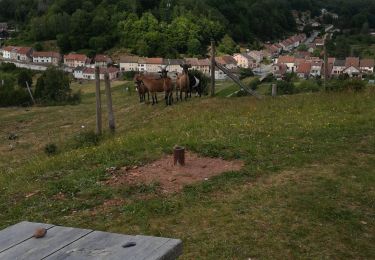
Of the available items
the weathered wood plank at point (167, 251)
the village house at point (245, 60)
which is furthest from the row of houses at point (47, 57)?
the weathered wood plank at point (167, 251)

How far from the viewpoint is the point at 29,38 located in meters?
97.3

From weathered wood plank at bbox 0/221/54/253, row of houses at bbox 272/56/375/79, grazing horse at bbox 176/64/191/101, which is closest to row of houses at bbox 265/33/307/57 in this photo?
row of houses at bbox 272/56/375/79

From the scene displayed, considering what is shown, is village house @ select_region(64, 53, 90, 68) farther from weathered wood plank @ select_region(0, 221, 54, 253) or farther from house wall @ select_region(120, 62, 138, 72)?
weathered wood plank @ select_region(0, 221, 54, 253)

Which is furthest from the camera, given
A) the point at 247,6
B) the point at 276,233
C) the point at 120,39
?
the point at 247,6

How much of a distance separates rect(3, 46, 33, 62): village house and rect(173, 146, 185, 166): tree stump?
3130 inches

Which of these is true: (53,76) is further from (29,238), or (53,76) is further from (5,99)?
(29,238)

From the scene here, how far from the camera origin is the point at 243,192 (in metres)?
6.98

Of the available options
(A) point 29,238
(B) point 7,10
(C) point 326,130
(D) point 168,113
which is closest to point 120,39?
(B) point 7,10

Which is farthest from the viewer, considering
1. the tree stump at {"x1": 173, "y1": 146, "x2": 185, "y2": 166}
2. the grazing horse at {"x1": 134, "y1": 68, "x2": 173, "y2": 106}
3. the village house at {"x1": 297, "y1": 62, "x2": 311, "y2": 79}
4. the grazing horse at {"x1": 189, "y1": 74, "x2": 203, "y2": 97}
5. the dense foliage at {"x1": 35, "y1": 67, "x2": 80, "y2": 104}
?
the village house at {"x1": 297, "y1": 62, "x2": 311, "y2": 79}

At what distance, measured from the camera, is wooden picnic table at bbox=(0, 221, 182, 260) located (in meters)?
2.62

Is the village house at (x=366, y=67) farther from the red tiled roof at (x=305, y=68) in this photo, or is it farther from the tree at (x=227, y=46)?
the tree at (x=227, y=46)

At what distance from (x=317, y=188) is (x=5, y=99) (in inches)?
1022

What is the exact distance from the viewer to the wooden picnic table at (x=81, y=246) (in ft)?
8.59

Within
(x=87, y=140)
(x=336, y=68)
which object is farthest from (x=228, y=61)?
(x=87, y=140)
